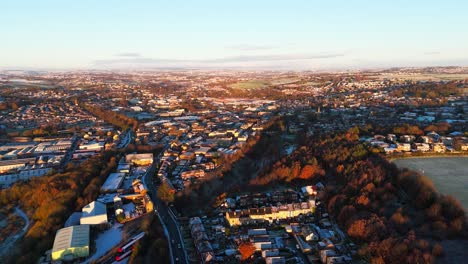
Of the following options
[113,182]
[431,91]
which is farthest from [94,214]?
[431,91]

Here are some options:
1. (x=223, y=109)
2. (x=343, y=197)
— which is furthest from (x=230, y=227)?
(x=223, y=109)

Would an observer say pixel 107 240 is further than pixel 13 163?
No

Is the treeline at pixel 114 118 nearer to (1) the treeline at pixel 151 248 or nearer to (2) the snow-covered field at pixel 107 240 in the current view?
(2) the snow-covered field at pixel 107 240

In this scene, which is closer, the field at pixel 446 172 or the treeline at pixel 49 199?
the treeline at pixel 49 199

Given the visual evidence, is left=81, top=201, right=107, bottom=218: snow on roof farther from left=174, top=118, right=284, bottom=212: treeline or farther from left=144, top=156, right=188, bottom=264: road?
left=174, top=118, right=284, bottom=212: treeline

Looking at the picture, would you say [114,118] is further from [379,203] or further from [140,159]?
[379,203]

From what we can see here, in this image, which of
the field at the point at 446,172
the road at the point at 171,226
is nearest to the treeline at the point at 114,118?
the road at the point at 171,226
